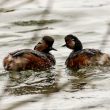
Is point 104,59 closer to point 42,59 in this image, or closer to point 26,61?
point 42,59

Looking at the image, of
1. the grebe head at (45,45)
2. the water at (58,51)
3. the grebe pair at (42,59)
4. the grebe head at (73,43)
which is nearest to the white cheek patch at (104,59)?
the grebe pair at (42,59)

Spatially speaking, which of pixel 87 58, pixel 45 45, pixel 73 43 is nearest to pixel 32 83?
pixel 87 58

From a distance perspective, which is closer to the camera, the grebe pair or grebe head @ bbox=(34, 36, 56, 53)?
the grebe pair

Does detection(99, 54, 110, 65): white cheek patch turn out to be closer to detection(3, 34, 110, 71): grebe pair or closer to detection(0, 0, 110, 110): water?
detection(3, 34, 110, 71): grebe pair

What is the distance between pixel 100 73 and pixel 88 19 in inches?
274

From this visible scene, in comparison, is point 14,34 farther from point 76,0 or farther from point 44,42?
point 76,0

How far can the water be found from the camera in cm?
630

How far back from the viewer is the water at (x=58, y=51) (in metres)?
6.30

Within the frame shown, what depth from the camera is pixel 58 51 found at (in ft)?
35.9

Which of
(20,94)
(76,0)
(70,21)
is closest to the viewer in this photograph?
(20,94)

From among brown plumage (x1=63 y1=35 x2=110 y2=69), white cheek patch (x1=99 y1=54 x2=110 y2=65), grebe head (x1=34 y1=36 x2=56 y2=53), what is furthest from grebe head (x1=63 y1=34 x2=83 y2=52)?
white cheek patch (x1=99 y1=54 x2=110 y2=65)

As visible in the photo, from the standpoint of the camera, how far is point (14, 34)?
13.2 meters

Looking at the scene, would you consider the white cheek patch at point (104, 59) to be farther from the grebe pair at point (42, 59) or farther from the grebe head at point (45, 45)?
the grebe head at point (45, 45)

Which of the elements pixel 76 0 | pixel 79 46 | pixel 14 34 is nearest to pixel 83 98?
pixel 79 46
